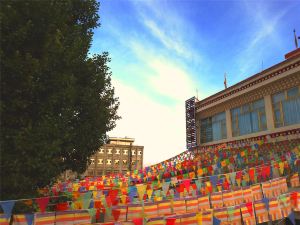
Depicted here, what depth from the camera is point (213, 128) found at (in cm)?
2595

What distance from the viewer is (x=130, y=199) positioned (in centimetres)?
1130

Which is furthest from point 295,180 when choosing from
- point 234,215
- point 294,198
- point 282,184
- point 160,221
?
point 160,221

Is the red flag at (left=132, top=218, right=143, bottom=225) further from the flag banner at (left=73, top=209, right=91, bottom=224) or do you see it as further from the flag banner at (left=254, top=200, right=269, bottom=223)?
the flag banner at (left=254, top=200, right=269, bottom=223)

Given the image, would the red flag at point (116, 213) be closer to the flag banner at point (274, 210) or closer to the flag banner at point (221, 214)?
the flag banner at point (221, 214)

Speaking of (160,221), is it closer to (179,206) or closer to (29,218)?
(179,206)

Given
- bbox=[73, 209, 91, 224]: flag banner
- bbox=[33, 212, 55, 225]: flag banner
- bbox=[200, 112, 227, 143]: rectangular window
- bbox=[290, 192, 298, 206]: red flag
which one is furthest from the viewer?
bbox=[200, 112, 227, 143]: rectangular window

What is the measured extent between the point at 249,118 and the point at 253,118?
0.43 metres

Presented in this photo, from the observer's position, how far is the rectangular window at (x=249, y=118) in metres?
20.3

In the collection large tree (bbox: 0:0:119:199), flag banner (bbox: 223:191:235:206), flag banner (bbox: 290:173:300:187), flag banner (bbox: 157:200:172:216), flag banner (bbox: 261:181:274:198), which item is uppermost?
large tree (bbox: 0:0:119:199)

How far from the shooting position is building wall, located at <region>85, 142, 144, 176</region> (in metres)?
78.4

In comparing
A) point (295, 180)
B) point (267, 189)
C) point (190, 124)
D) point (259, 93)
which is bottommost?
point (267, 189)

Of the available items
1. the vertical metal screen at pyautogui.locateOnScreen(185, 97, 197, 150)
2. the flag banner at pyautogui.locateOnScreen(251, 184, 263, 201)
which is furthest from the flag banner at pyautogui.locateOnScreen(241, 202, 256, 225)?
the vertical metal screen at pyautogui.locateOnScreen(185, 97, 197, 150)

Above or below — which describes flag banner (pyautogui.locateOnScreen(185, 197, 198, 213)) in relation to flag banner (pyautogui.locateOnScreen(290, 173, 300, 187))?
below

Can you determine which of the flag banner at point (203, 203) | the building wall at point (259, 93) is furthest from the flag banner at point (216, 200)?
the building wall at point (259, 93)
